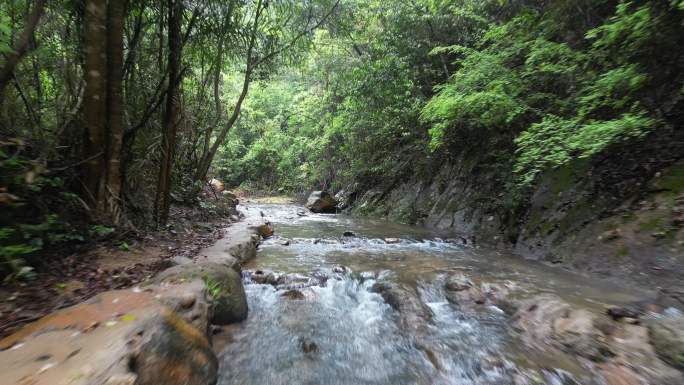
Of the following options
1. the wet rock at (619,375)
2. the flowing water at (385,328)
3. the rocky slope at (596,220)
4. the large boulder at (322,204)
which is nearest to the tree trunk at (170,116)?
the flowing water at (385,328)

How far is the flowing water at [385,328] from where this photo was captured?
298 cm

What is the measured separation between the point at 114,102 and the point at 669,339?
607cm

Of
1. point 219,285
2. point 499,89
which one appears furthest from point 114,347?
point 499,89

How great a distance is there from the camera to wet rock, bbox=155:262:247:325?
3645 millimetres

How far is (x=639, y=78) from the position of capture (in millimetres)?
4660

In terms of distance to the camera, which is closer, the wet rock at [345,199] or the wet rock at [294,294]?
the wet rock at [294,294]

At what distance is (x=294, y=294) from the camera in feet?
15.1

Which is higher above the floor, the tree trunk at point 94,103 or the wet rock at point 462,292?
the tree trunk at point 94,103

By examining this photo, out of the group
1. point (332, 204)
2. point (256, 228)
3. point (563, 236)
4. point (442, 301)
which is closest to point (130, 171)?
point (256, 228)

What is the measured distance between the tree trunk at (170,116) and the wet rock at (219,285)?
2.54 meters

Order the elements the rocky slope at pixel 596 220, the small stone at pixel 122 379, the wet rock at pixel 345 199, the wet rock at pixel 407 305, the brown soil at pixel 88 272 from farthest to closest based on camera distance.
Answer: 1. the wet rock at pixel 345 199
2. the rocky slope at pixel 596 220
3. the wet rock at pixel 407 305
4. the brown soil at pixel 88 272
5. the small stone at pixel 122 379

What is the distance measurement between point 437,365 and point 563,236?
147 inches

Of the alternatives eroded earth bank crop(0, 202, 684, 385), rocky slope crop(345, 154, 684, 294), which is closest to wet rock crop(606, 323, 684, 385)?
eroded earth bank crop(0, 202, 684, 385)

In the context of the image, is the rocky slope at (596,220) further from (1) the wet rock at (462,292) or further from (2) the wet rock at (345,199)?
(2) the wet rock at (345,199)
